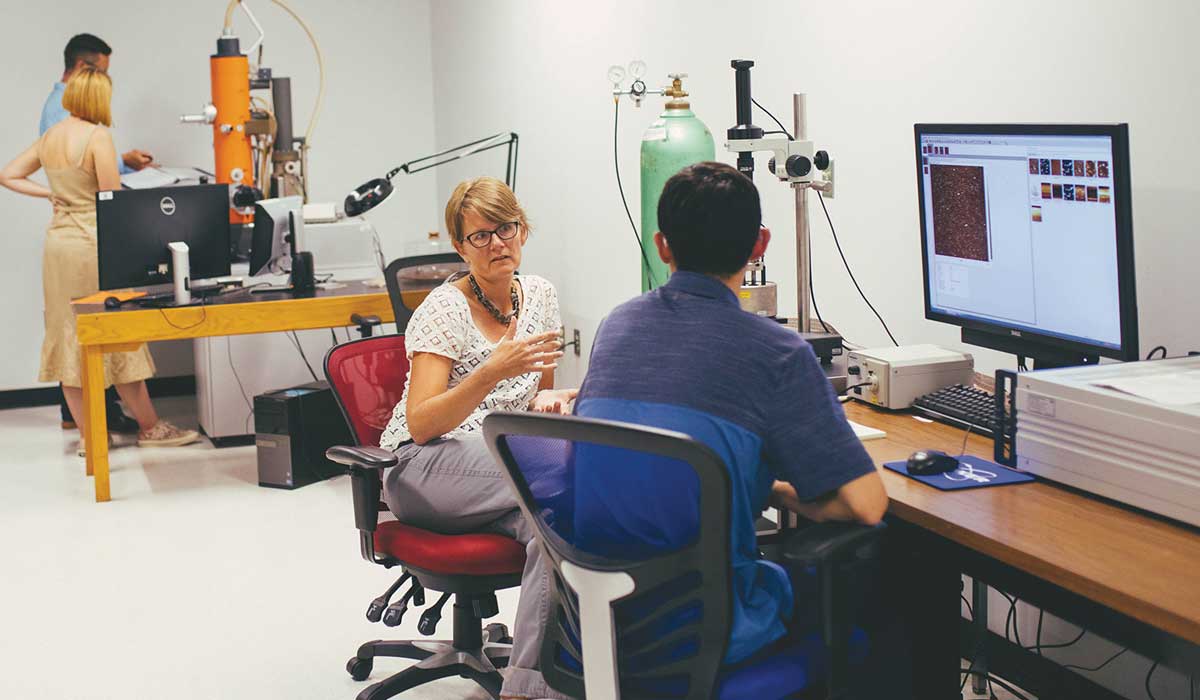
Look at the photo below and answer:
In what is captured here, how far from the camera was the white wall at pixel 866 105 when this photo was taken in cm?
225

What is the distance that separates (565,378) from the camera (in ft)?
16.7

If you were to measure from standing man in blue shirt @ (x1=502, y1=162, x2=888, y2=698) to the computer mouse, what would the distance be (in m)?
0.24

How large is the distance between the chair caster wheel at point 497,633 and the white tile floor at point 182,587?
15 centimetres

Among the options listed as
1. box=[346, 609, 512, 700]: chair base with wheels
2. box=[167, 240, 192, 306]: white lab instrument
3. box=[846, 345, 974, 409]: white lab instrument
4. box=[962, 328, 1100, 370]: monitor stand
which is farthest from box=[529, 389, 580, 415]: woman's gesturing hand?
box=[167, 240, 192, 306]: white lab instrument

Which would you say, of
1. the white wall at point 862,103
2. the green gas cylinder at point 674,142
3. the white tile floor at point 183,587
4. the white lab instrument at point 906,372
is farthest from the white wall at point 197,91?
the white lab instrument at point 906,372

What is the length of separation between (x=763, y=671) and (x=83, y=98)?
4115 millimetres

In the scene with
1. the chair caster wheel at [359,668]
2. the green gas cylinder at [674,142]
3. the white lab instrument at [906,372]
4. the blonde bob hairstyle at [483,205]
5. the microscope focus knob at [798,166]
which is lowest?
the chair caster wheel at [359,668]

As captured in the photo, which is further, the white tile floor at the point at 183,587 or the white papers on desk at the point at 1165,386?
the white tile floor at the point at 183,587

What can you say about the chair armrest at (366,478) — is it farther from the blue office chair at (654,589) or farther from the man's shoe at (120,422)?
the man's shoe at (120,422)

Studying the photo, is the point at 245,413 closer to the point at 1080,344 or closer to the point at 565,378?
the point at 565,378

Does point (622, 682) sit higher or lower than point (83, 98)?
lower

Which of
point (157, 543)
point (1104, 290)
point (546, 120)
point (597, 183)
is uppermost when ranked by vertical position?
point (546, 120)

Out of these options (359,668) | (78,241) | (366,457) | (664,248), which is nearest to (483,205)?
(366,457)

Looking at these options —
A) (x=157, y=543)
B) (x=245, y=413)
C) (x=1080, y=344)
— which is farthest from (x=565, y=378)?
(x=1080, y=344)
